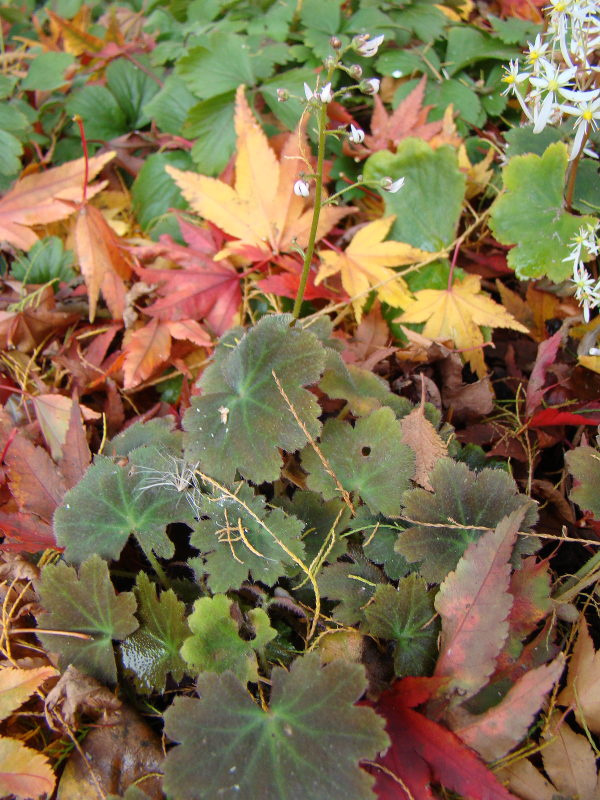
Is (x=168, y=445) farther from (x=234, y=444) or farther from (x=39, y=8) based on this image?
(x=39, y=8)

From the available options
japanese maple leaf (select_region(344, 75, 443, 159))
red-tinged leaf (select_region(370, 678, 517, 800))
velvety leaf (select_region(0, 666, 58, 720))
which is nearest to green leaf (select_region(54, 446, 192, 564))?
velvety leaf (select_region(0, 666, 58, 720))

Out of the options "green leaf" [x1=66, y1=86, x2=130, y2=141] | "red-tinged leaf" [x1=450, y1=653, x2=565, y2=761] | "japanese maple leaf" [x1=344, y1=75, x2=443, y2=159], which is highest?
"green leaf" [x1=66, y1=86, x2=130, y2=141]

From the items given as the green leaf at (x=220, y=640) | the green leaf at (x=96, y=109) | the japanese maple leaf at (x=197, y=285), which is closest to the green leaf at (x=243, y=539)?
the green leaf at (x=220, y=640)

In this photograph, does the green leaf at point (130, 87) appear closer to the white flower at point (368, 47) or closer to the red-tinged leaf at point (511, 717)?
the white flower at point (368, 47)

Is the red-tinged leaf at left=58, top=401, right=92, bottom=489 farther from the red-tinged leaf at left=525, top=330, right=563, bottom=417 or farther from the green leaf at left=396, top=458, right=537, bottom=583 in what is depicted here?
the red-tinged leaf at left=525, top=330, right=563, bottom=417

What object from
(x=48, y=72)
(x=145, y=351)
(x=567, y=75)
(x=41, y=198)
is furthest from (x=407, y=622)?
(x=48, y=72)

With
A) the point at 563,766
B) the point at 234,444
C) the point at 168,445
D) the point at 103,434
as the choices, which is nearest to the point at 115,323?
the point at 103,434

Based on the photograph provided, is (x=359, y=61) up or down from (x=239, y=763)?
up
